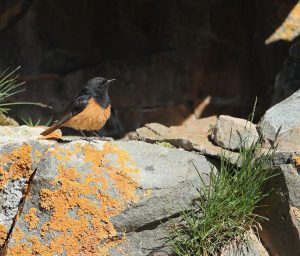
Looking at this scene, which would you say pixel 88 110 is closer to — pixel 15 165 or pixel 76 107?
pixel 76 107

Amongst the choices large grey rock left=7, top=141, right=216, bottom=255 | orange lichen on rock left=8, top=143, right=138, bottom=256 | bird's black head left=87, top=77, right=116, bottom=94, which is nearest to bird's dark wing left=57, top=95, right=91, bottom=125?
bird's black head left=87, top=77, right=116, bottom=94

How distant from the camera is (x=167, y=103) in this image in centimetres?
1066

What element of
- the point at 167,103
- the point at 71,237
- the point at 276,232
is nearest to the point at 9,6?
the point at 167,103

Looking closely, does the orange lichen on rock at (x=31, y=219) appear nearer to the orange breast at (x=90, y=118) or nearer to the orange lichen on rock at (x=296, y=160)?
the orange breast at (x=90, y=118)

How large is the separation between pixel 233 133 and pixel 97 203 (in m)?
1.47

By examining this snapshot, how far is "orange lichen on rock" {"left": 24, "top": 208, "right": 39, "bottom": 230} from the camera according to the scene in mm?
5750

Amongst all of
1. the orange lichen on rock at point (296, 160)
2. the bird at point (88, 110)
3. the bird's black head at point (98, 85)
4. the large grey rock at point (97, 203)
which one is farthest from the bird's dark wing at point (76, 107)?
the orange lichen on rock at point (296, 160)

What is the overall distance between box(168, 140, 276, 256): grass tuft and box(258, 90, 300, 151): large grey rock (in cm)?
37

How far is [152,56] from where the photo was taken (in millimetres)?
10648

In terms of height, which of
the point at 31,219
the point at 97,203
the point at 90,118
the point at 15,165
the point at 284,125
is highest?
the point at 284,125

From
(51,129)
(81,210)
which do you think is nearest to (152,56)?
(51,129)

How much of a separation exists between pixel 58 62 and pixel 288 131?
502 centimetres

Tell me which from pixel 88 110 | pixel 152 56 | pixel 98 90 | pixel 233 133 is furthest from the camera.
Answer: pixel 152 56

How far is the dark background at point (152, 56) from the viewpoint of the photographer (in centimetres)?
1045
